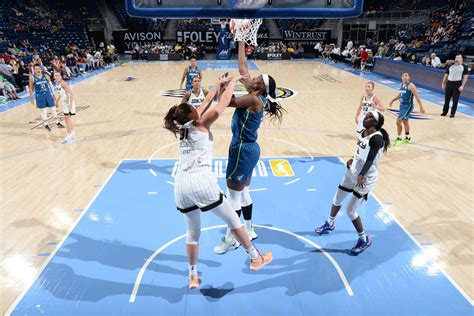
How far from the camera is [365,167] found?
434 centimetres

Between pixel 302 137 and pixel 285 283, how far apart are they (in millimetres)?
6032

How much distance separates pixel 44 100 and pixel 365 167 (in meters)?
9.23

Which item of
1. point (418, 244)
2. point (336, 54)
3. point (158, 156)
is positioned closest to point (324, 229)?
point (418, 244)

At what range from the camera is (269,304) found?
393cm

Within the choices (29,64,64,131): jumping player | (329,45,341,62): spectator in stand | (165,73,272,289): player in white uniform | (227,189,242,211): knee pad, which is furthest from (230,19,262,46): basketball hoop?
(329,45,341,62): spectator in stand

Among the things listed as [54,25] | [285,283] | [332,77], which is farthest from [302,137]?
[54,25]

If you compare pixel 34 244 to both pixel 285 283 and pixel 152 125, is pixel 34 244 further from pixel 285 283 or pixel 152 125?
pixel 152 125

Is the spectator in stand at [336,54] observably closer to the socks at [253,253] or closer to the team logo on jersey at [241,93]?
the team logo on jersey at [241,93]

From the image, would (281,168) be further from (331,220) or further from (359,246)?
(359,246)

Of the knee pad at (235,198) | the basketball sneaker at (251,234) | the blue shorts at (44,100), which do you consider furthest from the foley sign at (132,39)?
the knee pad at (235,198)

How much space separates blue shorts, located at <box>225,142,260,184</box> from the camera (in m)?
4.22

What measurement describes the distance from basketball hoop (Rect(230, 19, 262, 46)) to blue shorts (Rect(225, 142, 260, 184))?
6.36ft

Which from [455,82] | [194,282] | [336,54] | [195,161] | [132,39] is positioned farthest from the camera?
[132,39]

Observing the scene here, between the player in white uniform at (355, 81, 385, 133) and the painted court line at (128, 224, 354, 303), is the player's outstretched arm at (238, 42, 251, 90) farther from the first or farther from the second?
the player in white uniform at (355, 81, 385, 133)
